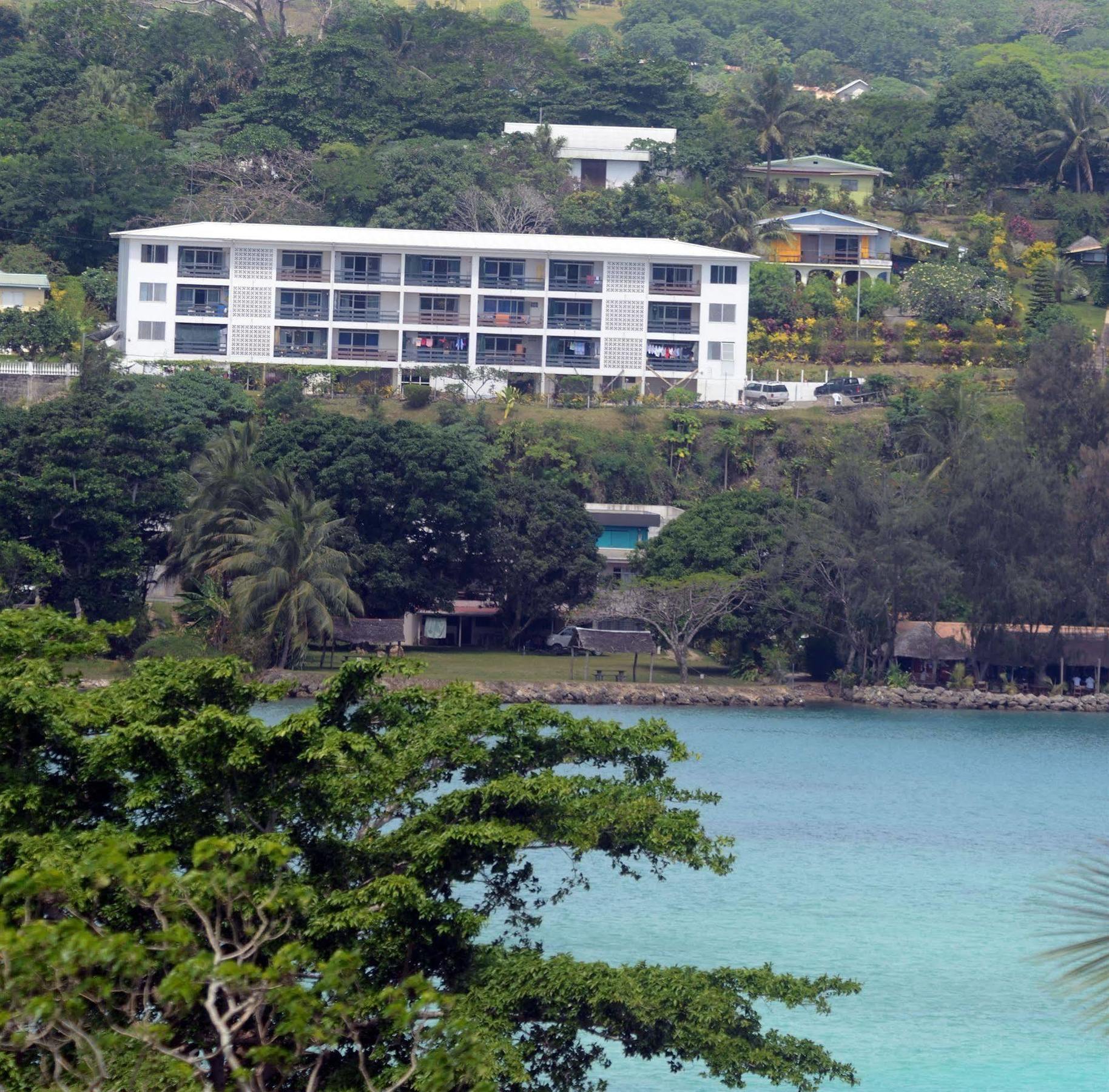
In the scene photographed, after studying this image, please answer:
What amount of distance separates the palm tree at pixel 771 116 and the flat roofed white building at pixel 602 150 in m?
3.38

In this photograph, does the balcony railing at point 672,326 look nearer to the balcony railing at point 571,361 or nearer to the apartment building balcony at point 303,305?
the balcony railing at point 571,361

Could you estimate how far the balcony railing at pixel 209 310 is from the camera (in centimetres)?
7131

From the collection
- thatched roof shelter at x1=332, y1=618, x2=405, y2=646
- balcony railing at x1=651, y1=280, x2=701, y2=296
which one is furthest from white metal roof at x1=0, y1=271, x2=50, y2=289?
A: thatched roof shelter at x1=332, y1=618, x2=405, y2=646

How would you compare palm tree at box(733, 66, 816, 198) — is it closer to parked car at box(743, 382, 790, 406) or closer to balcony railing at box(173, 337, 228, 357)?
parked car at box(743, 382, 790, 406)

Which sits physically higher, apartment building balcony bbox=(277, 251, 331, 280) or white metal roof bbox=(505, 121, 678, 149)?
white metal roof bbox=(505, 121, 678, 149)

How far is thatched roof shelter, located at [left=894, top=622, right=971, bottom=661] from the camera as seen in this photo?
186 feet

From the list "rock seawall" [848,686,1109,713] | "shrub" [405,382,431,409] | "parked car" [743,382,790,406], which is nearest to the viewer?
"rock seawall" [848,686,1109,713]

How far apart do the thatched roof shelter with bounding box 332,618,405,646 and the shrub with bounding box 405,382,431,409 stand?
48.0 feet

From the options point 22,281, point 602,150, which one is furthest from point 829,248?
point 22,281

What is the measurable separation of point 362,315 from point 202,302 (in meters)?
5.87

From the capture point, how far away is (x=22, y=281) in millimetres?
71188

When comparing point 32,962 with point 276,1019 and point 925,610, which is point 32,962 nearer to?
point 276,1019

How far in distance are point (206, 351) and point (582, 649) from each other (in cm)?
2242

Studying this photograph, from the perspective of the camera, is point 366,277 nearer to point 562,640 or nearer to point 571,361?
point 571,361
